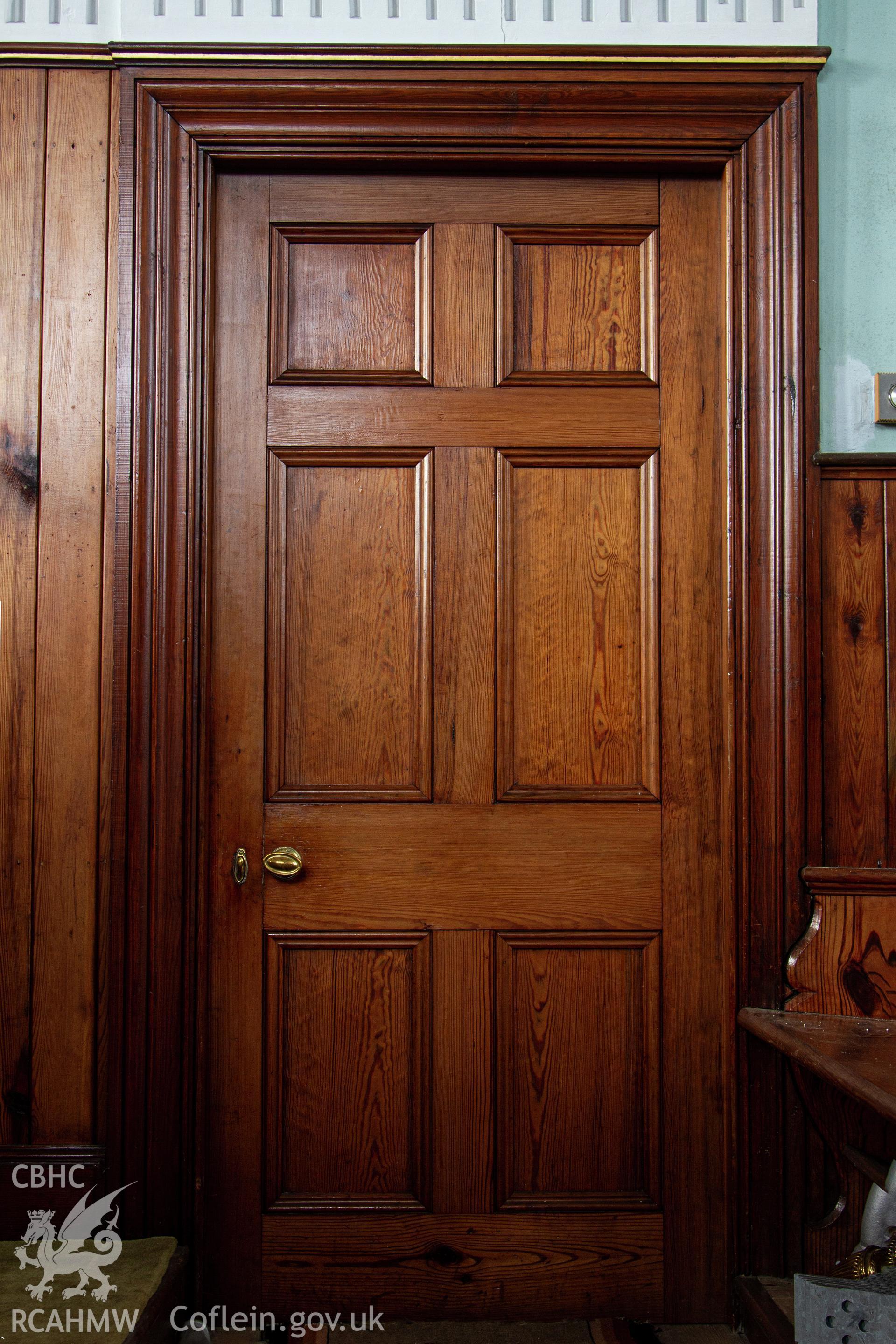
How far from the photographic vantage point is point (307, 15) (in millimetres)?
1664

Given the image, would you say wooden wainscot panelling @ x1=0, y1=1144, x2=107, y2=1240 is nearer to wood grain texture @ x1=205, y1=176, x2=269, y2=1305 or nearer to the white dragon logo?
the white dragon logo

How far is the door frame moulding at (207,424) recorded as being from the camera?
5.41 feet

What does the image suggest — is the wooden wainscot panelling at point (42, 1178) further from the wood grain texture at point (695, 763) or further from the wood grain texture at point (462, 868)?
the wood grain texture at point (695, 763)

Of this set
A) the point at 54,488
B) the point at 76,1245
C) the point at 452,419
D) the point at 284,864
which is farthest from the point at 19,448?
the point at 76,1245

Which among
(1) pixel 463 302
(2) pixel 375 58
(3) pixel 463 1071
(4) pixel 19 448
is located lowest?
(3) pixel 463 1071

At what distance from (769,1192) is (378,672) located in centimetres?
121

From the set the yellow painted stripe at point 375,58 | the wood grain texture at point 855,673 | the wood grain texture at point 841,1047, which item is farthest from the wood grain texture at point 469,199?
the wood grain texture at point 841,1047

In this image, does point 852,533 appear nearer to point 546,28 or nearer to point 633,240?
point 633,240

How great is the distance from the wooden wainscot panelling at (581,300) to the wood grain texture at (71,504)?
2.59 ft

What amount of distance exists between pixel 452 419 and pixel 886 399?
82cm

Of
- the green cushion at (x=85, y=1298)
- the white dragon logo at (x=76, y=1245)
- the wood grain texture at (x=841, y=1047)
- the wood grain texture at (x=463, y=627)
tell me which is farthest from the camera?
the wood grain texture at (x=463, y=627)

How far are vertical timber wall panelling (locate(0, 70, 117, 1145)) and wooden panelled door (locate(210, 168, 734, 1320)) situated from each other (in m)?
0.23

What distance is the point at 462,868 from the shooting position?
171 centimetres

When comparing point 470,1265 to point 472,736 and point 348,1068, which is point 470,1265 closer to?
point 348,1068
